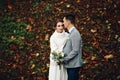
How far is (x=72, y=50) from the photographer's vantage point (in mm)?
7617

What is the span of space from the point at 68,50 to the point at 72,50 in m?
0.17

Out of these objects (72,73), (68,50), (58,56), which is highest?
(68,50)

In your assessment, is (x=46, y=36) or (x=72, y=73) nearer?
(x=72, y=73)

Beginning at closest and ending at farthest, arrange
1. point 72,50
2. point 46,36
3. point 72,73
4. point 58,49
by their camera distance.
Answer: point 72,50, point 72,73, point 58,49, point 46,36

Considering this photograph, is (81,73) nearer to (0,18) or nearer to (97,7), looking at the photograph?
(97,7)

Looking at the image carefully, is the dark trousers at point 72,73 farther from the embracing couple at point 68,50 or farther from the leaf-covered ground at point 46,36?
the leaf-covered ground at point 46,36

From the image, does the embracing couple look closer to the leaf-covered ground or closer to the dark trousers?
the dark trousers

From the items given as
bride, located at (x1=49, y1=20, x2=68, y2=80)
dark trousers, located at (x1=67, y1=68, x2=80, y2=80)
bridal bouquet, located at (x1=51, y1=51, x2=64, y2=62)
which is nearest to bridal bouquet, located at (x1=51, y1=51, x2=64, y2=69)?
bridal bouquet, located at (x1=51, y1=51, x2=64, y2=62)

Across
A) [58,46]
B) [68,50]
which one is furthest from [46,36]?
[68,50]

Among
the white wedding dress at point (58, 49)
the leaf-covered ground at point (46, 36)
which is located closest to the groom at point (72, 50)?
the white wedding dress at point (58, 49)

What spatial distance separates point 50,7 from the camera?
1412 cm

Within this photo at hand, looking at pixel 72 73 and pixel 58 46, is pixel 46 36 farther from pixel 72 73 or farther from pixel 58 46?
pixel 72 73

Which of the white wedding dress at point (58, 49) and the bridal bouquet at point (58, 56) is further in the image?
the white wedding dress at point (58, 49)

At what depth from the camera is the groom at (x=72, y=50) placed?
24.8 feet
